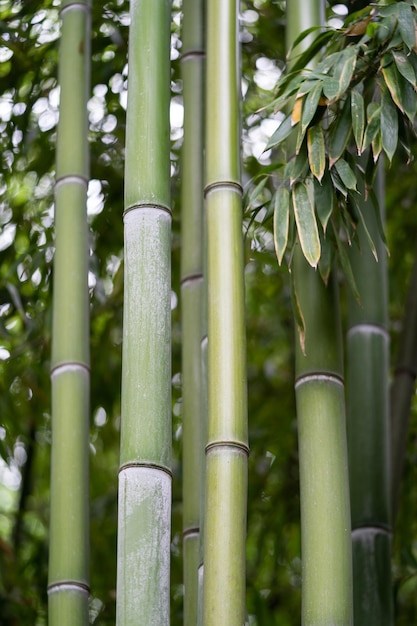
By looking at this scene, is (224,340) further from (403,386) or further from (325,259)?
(403,386)

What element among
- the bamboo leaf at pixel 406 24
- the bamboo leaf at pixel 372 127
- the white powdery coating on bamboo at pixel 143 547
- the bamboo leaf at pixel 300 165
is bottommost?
the white powdery coating on bamboo at pixel 143 547

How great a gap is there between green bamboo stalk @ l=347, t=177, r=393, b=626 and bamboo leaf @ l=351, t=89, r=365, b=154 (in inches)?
11.2

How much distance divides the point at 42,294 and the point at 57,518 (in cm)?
102

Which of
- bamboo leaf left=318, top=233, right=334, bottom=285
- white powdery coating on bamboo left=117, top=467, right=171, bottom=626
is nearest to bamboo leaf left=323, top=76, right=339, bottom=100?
bamboo leaf left=318, top=233, right=334, bottom=285

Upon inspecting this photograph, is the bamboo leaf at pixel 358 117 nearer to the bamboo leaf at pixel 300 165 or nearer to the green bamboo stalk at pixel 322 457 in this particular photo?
the bamboo leaf at pixel 300 165

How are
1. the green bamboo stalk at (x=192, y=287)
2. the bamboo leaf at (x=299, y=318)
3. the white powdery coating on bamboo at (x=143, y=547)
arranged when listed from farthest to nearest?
the green bamboo stalk at (x=192, y=287)
the bamboo leaf at (x=299, y=318)
the white powdery coating on bamboo at (x=143, y=547)

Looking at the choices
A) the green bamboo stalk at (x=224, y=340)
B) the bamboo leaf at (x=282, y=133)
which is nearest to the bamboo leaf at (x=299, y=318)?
the green bamboo stalk at (x=224, y=340)

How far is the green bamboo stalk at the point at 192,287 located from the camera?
1.71 meters

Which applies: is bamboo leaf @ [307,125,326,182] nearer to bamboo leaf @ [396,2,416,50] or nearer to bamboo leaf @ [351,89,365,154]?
bamboo leaf @ [351,89,365,154]

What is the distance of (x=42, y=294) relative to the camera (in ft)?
8.54

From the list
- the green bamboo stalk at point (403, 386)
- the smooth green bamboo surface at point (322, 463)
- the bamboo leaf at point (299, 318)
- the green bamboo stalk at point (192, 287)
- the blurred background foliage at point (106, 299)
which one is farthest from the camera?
the blurred background foliage at point (106, 299)

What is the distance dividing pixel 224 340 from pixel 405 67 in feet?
1.46

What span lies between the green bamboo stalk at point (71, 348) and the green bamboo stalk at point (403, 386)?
2.39ft

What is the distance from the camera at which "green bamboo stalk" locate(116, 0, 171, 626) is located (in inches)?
52.9
